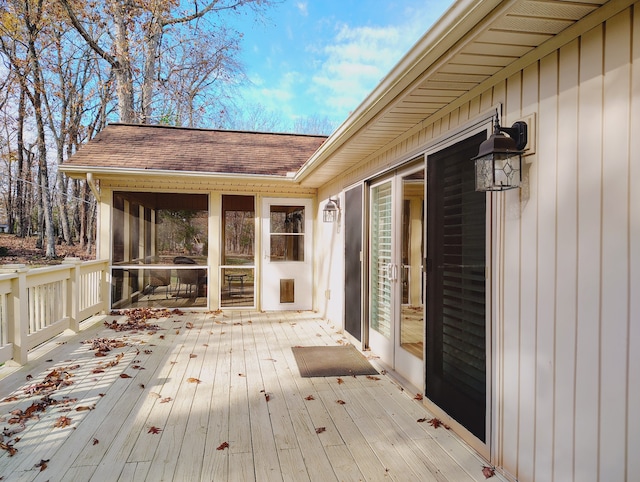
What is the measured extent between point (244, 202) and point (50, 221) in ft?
40.2

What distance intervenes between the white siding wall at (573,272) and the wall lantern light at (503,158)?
66 millimetres

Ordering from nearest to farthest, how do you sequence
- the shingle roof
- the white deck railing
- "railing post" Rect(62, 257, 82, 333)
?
the white deck railing, "railing post" Rect(62, 257, 82, 333), the shingle roof

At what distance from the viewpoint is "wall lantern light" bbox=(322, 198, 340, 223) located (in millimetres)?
5824

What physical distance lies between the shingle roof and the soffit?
3.69 meters

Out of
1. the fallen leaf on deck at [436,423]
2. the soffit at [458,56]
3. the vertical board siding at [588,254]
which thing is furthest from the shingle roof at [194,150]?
the vertical board siding at [588,254]

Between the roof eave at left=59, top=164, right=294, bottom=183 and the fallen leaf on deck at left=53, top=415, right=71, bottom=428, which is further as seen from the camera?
the roof eave at left=59, top=164, right=294, bottom=183

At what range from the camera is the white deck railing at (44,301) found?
12.8 feet

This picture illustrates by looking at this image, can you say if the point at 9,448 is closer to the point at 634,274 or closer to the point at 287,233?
the point at 634,274

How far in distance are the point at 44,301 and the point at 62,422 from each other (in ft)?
8.20

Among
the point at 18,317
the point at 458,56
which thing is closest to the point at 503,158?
the point at 458,56

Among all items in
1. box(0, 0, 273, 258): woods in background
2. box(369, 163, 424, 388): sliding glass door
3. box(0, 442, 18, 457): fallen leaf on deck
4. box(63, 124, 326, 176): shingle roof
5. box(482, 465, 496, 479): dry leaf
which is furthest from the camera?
box(0, 0, 273, 258): woods in background

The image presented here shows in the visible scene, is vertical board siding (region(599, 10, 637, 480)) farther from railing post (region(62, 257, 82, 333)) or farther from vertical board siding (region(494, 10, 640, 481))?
railing post (region(62, 257, 82, 333))

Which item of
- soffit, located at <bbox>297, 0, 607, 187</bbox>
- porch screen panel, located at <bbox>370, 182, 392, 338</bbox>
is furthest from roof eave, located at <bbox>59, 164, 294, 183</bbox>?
soffit, located at <bbox>297, 0, 607, 187</bbox>

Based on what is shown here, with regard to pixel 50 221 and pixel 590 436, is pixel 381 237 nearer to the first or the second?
pixel 590 436
